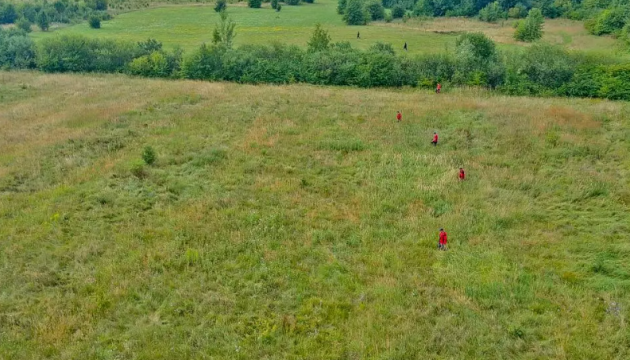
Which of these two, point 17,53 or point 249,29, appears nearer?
point 17,53

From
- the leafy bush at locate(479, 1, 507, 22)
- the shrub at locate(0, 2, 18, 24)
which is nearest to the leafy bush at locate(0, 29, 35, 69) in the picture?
the shrub at locate(0, 2, 18, 24)

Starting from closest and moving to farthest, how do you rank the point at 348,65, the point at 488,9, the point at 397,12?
the point at 348,65
the point at 488,9
the point at 397,12

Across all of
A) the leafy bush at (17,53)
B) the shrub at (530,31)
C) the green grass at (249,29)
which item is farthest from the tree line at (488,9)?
the leafy bush at (17,53)

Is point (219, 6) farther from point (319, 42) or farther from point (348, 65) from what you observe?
point (348, 65)

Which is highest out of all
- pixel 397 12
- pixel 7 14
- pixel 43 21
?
pixel 397 12

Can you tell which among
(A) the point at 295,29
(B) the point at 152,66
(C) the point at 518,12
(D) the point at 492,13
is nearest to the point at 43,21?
(A) the point at 295,29

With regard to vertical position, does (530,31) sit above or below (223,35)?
above

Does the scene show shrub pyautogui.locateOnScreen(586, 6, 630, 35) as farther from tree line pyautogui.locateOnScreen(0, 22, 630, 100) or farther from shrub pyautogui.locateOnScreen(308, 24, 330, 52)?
shrub pyautogui.locateOnScreen(308, 24, 330, 52)

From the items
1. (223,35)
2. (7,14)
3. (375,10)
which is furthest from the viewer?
(375,10)

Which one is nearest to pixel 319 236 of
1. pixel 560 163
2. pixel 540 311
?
pixel 540 311
